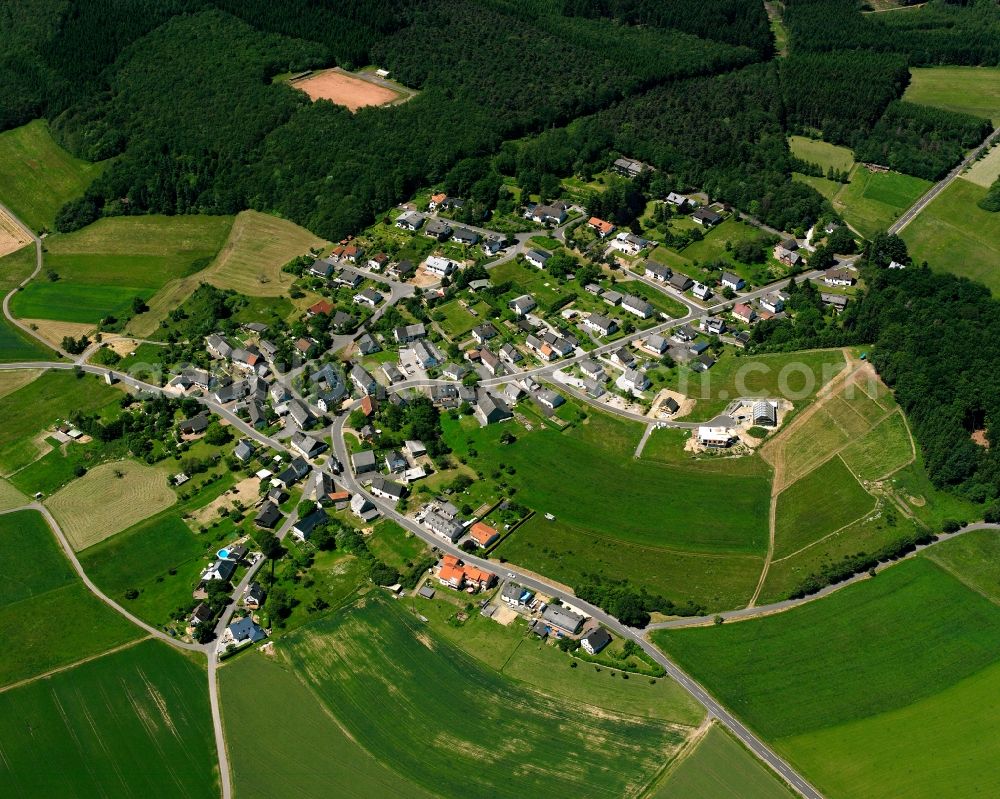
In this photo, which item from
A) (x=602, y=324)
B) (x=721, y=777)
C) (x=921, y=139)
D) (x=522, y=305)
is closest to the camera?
(x=721, y=777)

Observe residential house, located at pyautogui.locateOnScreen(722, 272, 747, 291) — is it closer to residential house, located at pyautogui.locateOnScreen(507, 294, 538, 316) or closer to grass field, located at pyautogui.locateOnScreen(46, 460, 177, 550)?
residential house, located at pyautogui.locateOnScreen(507, 294, 538, 316)

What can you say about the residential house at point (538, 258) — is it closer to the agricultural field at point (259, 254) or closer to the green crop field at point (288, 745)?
the agricultural field at point (259, 254)

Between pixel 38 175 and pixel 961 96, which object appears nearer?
pixel 38 175

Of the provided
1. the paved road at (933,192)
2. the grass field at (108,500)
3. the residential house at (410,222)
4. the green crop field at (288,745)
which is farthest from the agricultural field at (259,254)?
the paved road at (933,192)

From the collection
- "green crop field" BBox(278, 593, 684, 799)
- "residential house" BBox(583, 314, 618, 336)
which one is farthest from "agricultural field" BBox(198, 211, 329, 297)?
"green crop field" BBox(278, 593, 684, 799)

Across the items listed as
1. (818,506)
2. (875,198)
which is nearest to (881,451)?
(818,506)

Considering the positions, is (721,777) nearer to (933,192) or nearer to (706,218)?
(706,218)

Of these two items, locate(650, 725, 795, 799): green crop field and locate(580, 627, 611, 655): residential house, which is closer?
locate(650, 725, 795, 799): green crop field
